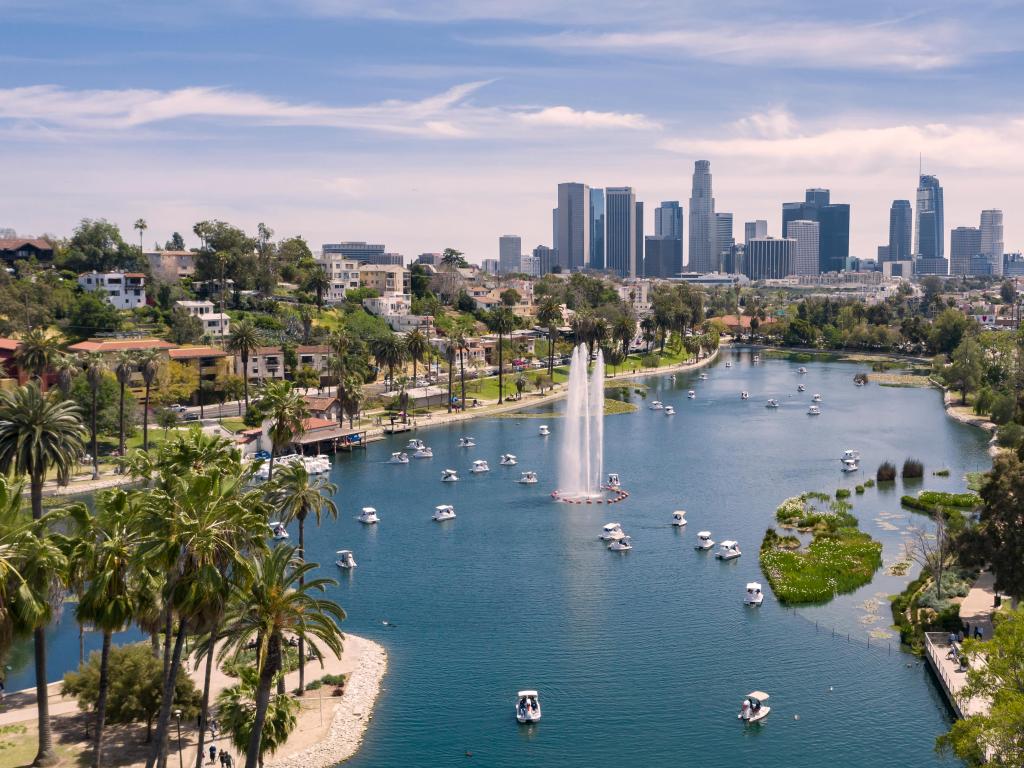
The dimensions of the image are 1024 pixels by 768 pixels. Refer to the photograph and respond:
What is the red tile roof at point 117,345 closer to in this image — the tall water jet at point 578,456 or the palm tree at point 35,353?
the palm tree at point 35,353

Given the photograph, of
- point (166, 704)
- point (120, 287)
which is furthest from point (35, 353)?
point (120, 287)

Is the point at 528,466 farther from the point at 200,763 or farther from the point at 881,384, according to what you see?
the point at 881,384

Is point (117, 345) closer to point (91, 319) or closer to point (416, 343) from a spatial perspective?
point (91, 319)

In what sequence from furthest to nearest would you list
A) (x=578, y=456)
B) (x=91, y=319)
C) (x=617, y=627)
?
(x=91, y=319) < (x=578, y=456) < (x=617, y=627)

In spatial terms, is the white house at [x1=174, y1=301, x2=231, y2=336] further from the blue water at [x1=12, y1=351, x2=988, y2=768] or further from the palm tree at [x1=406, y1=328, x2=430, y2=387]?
the blue water at [x1=12, y1=351, x2=988, y2=768]

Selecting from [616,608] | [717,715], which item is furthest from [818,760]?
[616,608]

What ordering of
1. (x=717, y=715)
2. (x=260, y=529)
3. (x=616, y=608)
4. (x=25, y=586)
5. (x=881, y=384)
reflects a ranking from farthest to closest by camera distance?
(x=881, y=384) → (x=616, y=608) → (x=717, y=715) → (x=260, y=529) → (x=25, y=586)

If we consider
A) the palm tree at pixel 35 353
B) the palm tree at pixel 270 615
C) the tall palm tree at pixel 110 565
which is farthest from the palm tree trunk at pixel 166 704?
the palm tree at pixel 35 353

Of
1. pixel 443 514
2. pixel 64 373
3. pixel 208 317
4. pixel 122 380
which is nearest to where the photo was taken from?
pixel 443 514
